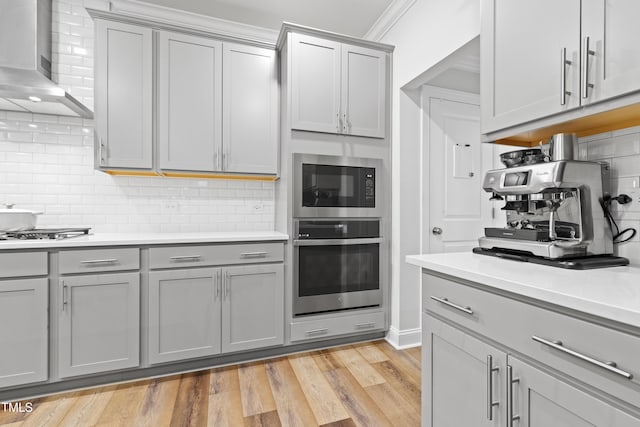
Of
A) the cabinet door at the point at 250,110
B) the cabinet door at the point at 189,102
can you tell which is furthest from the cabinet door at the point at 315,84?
the cabinet door at the point at 189,102

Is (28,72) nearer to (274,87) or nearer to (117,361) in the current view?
(274,87)

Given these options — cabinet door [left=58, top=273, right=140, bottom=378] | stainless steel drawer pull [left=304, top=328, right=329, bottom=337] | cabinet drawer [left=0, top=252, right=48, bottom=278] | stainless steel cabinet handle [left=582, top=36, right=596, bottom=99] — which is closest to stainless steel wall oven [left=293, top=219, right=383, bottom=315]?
stainless steel drawer pull [left=304, top=328, right=329, bottom=337]

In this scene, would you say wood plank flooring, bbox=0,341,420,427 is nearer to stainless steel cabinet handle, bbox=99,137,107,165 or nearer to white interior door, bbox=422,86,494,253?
white interior door, bbox=422,86,494,253

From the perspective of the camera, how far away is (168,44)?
243 cm

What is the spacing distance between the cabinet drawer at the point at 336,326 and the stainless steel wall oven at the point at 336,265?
91 mm

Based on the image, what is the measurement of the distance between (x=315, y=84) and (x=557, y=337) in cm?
233

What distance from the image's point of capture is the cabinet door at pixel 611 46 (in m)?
0.97

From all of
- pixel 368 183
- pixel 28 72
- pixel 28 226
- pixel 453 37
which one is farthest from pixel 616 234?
pixel 28 72

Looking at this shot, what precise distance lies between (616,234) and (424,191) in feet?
5.08

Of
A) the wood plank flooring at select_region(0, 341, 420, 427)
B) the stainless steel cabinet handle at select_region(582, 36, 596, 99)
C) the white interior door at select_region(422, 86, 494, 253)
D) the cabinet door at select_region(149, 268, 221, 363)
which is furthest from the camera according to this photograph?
the white interior door at select_region(422, 86, 494, 253)

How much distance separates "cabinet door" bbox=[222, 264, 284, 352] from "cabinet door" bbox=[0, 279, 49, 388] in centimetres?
108

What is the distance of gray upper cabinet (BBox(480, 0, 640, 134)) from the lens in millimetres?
1003

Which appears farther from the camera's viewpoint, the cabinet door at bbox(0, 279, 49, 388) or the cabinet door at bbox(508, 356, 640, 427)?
the cabinet door at bbox(0, 279, 49, 388)

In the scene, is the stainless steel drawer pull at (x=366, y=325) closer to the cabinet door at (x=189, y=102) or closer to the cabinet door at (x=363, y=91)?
the cabinet door at (x=363, y=91)
